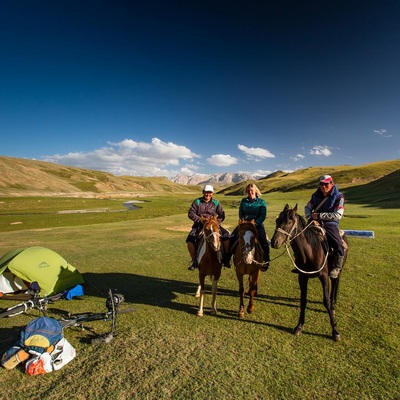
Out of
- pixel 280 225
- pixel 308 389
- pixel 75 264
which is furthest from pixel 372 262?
pixel 75 264

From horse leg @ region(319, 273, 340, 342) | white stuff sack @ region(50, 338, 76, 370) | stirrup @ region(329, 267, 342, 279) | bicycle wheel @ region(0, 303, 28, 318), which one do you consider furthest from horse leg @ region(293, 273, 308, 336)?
bicycle wheel @ region(0, 303, 28, 318)

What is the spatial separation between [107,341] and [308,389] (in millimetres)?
5630

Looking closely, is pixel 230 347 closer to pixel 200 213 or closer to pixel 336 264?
pixel 336 264

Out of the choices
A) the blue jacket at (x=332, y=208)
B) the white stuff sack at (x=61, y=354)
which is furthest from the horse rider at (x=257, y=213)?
the white stuff sack at (x=61, y=354)

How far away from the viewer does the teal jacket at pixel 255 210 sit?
10137 mm

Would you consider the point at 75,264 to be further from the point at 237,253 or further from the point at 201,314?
the point at 237,253

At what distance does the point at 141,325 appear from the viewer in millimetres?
8609

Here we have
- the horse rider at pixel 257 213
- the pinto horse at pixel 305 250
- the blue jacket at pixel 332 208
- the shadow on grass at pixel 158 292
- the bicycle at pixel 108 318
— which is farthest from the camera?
the horse rider at pixel 257 213

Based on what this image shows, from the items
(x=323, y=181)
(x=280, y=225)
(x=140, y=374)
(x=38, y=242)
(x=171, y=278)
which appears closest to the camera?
(x=140, y=374)

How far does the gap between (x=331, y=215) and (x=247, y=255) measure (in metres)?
3.08

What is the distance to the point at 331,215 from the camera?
8227 millimetres

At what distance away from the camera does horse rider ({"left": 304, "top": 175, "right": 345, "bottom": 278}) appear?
8188mm

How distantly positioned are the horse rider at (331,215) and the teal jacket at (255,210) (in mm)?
1907

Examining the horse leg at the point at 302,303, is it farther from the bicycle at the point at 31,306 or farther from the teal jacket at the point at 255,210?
the bicycle at the point at 31,306
